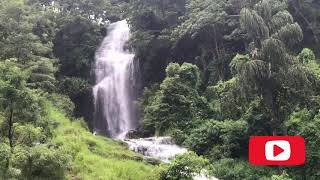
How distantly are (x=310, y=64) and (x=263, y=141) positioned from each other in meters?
19.3

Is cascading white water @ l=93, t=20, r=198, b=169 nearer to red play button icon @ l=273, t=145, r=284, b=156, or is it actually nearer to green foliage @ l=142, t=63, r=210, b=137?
green foliage @ l=142, t=63, r=210, b=137

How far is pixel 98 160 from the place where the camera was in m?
16.6

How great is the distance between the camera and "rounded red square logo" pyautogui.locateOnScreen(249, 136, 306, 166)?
2.92m

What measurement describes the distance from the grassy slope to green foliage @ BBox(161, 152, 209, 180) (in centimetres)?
81

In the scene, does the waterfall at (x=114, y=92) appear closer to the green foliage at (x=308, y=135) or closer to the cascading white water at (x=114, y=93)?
the cascading white water at (x=114, y=93)

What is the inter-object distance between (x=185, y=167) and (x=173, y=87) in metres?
12.4

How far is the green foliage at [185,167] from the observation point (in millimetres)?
13562

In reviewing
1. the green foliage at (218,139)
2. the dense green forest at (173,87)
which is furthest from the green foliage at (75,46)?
the green foliage at (218,139)

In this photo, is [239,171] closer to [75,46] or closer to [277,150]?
[277,150]

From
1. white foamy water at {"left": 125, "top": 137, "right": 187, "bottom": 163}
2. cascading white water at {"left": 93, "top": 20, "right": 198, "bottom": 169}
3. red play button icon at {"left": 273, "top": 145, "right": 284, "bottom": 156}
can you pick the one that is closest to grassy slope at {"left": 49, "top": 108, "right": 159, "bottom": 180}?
white foamy water at {"left": 125, "top": 137, "right": 187, "bottom": 163}

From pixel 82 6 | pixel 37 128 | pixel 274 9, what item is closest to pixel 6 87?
pixel 37 128

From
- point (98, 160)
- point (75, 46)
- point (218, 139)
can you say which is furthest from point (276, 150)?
point (75, 46)

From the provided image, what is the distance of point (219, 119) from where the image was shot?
25156mm

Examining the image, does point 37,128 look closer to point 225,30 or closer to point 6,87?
point 6,87
